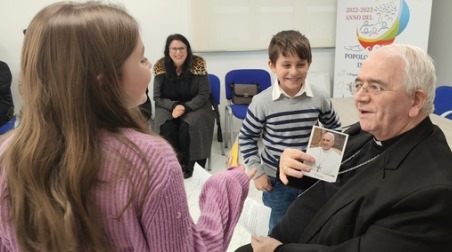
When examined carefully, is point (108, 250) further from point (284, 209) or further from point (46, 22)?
point (284, 209)

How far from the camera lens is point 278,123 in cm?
172

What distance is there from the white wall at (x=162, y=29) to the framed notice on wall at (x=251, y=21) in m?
0.12

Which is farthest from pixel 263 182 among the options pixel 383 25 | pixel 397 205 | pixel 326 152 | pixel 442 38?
pixel 442 38

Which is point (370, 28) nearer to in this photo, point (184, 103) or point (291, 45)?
point (184, 103)

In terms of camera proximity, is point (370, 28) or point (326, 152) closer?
point (326, 152)

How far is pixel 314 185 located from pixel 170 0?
3382 mm

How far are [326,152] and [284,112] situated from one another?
0.45 metres

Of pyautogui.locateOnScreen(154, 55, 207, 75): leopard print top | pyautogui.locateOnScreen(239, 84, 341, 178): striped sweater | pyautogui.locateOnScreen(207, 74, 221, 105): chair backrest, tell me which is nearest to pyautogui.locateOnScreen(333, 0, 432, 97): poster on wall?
pyautogui.locateOnScreen(207, 74, 221, 105): chair backrest

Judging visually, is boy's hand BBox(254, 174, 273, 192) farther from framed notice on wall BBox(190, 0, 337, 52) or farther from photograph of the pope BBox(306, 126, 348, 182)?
framed notice on wall BBox(190, 0, 337, 52)

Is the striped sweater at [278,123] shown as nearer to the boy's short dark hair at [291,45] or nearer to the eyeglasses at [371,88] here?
the boy's short dark hair at [291,45]

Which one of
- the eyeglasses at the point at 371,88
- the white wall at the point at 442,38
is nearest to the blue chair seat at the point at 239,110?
the white wall at the point at 442,38

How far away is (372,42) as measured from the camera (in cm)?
411

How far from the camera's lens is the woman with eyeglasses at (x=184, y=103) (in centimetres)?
362

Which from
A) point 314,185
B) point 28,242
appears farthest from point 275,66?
point 28,242
